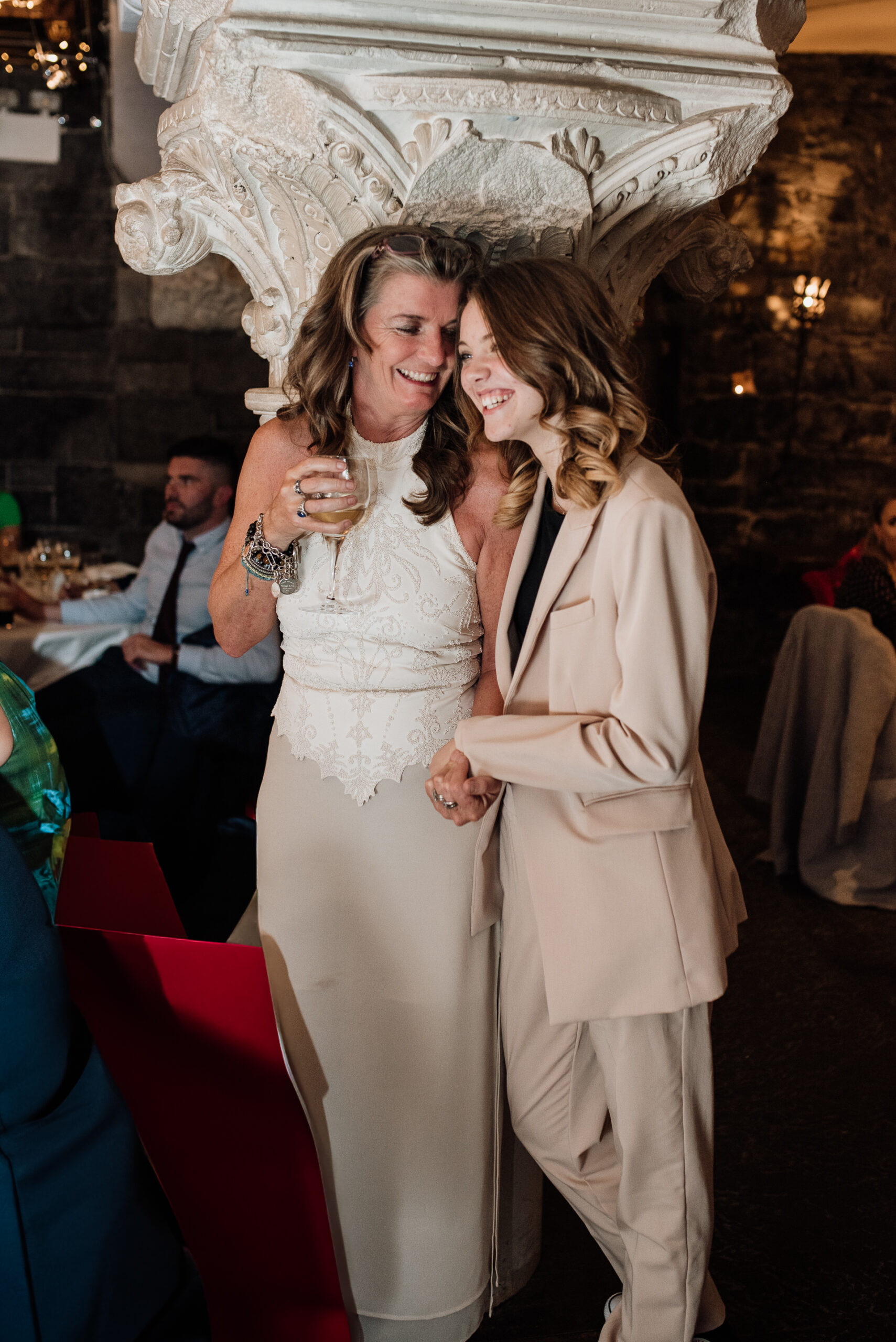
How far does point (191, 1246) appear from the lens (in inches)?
66.2

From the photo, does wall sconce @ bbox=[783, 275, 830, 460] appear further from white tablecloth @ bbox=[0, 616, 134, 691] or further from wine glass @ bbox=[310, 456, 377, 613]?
wine glass @ bbox=[310, 456, 377, 613]

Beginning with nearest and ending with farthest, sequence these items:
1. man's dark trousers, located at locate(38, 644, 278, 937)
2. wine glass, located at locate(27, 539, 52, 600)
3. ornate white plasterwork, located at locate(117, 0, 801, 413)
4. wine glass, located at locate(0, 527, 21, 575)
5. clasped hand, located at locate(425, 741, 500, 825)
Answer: ornate white plasterwork, located at locate(117, 0, 801, 413), clasped hand, located at locate(425, 741, 500, 825), man's dark trousers, located at locate(38, 644, 278, 937), wine glass, located at locate(27, 539, 52, 600), wine glass, located at locate(0, 527, 21, 575)

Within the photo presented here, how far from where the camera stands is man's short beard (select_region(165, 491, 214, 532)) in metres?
3.72

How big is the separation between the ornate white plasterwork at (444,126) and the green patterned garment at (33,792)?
2.36 feet

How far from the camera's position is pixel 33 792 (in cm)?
151

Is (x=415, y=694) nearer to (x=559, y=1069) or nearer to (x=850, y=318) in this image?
(x=559, y=1069)

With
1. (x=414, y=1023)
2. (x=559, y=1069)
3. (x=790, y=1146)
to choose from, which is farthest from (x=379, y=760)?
(x=790, y=1146)

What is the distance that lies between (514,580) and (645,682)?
1.02ft

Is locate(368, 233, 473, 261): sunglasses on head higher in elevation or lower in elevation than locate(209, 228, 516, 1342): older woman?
higher

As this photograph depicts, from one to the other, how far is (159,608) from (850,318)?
6.18 metres

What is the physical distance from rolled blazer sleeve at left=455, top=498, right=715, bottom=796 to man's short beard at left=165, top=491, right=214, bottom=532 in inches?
99.8

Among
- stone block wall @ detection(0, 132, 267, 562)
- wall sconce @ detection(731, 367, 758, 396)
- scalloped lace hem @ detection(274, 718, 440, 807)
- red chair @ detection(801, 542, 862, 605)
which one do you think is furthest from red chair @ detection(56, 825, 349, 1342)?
wall sconce @ detection(731, 367, 758, 396)

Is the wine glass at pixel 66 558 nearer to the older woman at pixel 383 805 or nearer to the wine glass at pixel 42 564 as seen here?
the wine glass at pixel 42 564

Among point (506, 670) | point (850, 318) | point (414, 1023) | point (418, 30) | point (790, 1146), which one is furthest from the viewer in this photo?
point (850, 318)
